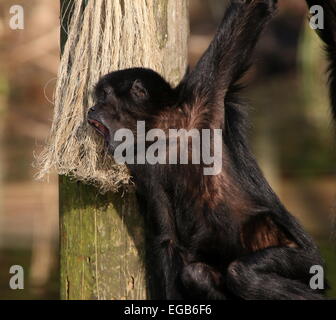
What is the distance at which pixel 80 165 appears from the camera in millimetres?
5828

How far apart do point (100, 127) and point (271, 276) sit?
5.18 feet

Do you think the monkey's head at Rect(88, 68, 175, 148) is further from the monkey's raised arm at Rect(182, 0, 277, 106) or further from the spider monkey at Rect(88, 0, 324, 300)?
the monkey's raised arm at Rect(182, 0, 277, 106)

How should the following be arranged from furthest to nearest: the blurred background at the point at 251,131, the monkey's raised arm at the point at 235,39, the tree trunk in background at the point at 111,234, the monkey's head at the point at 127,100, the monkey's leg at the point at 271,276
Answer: the blurred background at the point at 251,131 → the tree trunk in background at the point at 111,234 → the monkey's head at the point at 127,100 → the monkey's raised arm at the point at 235,39 → the monkey's leg at the point at 271,276

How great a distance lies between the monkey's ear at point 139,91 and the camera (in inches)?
231

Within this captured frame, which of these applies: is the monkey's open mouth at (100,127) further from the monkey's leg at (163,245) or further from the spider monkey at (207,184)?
the monkey's leg at (163,245)

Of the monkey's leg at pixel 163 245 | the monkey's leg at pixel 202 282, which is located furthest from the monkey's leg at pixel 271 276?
the monkey's leg at pixel 163 245

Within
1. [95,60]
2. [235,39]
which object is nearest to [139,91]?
[95,60]

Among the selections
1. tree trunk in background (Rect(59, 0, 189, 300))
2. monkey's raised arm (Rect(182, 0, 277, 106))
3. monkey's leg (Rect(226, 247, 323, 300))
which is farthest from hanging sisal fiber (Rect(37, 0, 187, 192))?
monkey's leg (Rect(226, 247, 323, 300))

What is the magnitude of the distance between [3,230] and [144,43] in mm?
8097

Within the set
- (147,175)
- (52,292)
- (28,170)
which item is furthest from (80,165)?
(28,170)

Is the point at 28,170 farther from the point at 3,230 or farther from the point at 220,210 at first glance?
the point at 220,210

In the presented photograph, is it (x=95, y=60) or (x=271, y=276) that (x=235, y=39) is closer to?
(x=95, y=60)

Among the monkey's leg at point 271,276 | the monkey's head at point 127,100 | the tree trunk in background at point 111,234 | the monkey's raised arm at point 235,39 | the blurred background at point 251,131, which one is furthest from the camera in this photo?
the blurred background at point 251,131

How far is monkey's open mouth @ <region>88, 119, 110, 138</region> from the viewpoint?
584 centimetres
